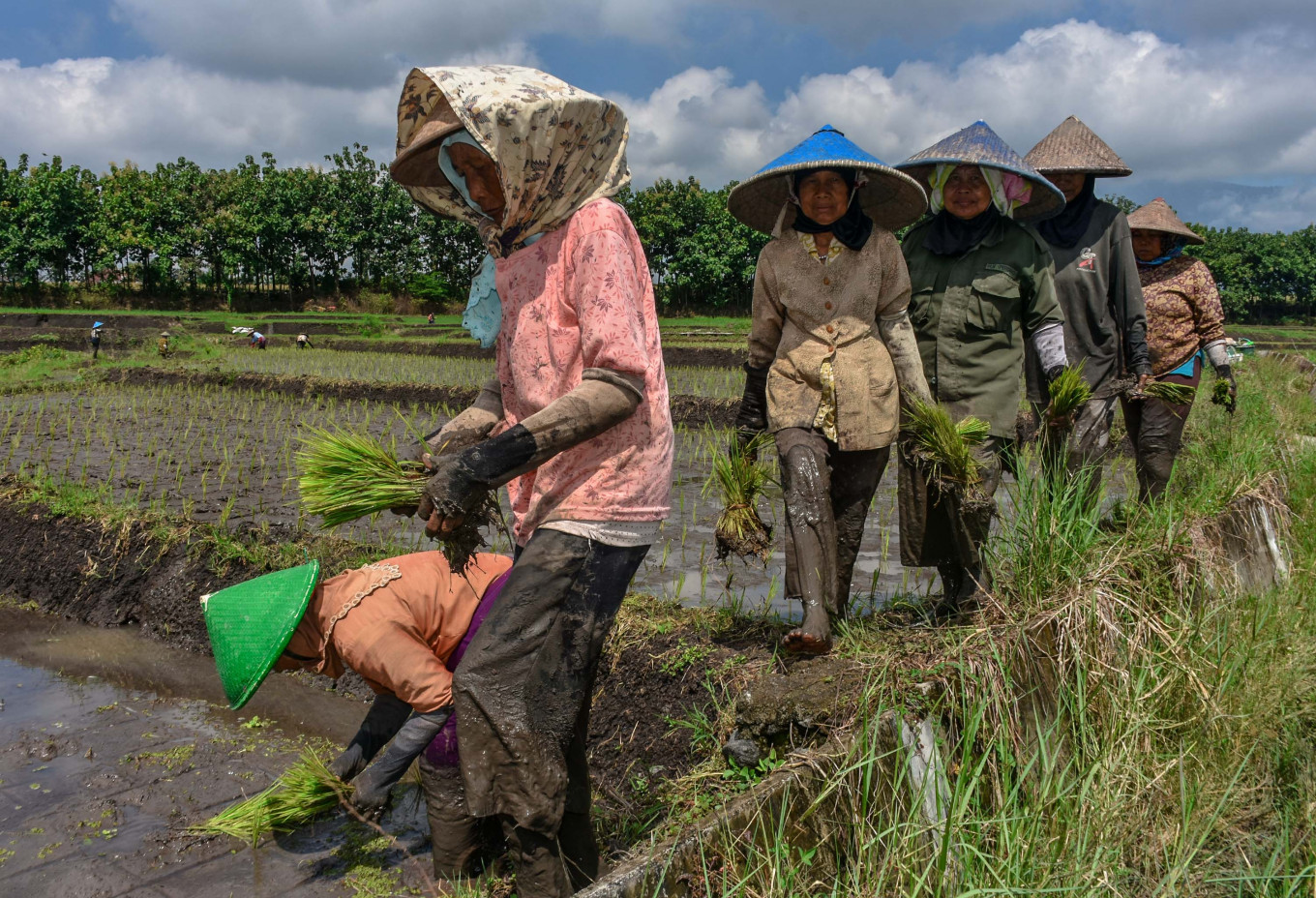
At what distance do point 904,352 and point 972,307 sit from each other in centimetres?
44

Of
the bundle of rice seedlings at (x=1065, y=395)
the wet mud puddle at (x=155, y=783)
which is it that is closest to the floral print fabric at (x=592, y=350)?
the wet mud puddle at (x=155, y=783)

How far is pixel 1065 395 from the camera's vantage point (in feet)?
12.5

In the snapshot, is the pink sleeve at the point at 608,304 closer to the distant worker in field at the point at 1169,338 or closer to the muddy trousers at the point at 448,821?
the muddy trousers at the point at 448,821

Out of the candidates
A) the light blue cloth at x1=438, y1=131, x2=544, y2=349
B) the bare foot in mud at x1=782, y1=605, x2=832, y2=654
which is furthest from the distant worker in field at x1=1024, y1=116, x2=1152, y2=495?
the light blue cloth at x1=438, y1=131, x2=544, y2=349

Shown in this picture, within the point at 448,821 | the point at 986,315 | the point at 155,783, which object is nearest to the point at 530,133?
the point at 448,821

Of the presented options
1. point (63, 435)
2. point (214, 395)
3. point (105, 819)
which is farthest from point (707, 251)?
point (105, 819)

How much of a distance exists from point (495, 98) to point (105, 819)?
2.50 metres

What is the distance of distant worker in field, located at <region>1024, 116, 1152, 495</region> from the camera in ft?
14.9

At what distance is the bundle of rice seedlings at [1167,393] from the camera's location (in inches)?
185

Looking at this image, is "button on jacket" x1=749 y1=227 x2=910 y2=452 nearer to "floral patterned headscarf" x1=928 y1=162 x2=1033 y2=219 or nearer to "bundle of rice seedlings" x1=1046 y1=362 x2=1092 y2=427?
"floral patterned headscarf" x1=928 y1=162 x2=1033 y2=219

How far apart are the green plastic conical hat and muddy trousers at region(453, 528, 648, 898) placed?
2.32 ft

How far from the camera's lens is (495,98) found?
205 centimetres

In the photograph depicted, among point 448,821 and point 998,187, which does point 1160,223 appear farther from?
point 448,821

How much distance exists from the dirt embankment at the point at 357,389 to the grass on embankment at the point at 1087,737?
7055 millimetres
